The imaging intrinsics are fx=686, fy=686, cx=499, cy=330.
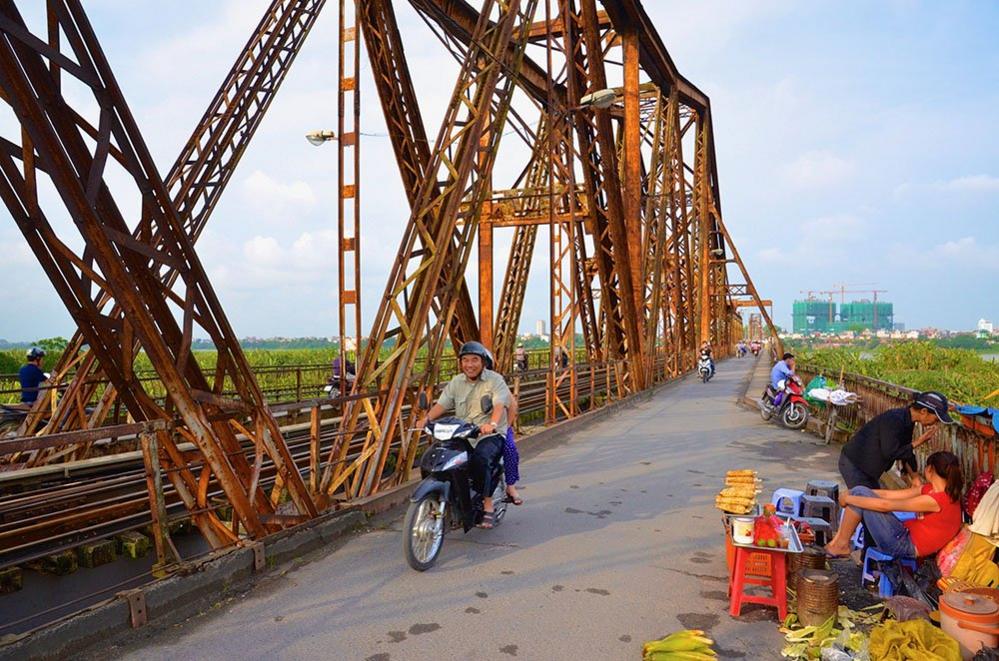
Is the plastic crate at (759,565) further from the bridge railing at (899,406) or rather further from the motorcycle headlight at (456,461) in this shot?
the bridge railing at (899,406)

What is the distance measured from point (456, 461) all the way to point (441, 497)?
0.95 feet

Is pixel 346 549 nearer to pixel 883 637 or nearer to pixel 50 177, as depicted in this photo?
pixel 50 177

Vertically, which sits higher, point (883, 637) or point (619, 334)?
point (619, 334)

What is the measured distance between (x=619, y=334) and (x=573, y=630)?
15.8 m

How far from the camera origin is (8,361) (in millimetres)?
21641

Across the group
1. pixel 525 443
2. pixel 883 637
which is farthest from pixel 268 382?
pixel 883 637

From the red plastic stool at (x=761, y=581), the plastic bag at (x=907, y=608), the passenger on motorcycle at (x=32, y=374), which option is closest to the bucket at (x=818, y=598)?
the red plastic stool at (x=761, y=581)

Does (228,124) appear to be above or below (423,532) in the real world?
above

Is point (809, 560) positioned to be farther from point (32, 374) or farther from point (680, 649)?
point (32, 374)

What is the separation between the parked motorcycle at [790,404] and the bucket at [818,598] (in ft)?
31.6

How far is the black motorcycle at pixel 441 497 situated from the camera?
4.91 metres

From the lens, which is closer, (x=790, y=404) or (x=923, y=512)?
(x=923, y=512)

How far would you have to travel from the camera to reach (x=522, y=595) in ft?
14.8

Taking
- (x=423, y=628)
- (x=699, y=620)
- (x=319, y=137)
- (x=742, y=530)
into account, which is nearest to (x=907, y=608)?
(x=742, y=530)
